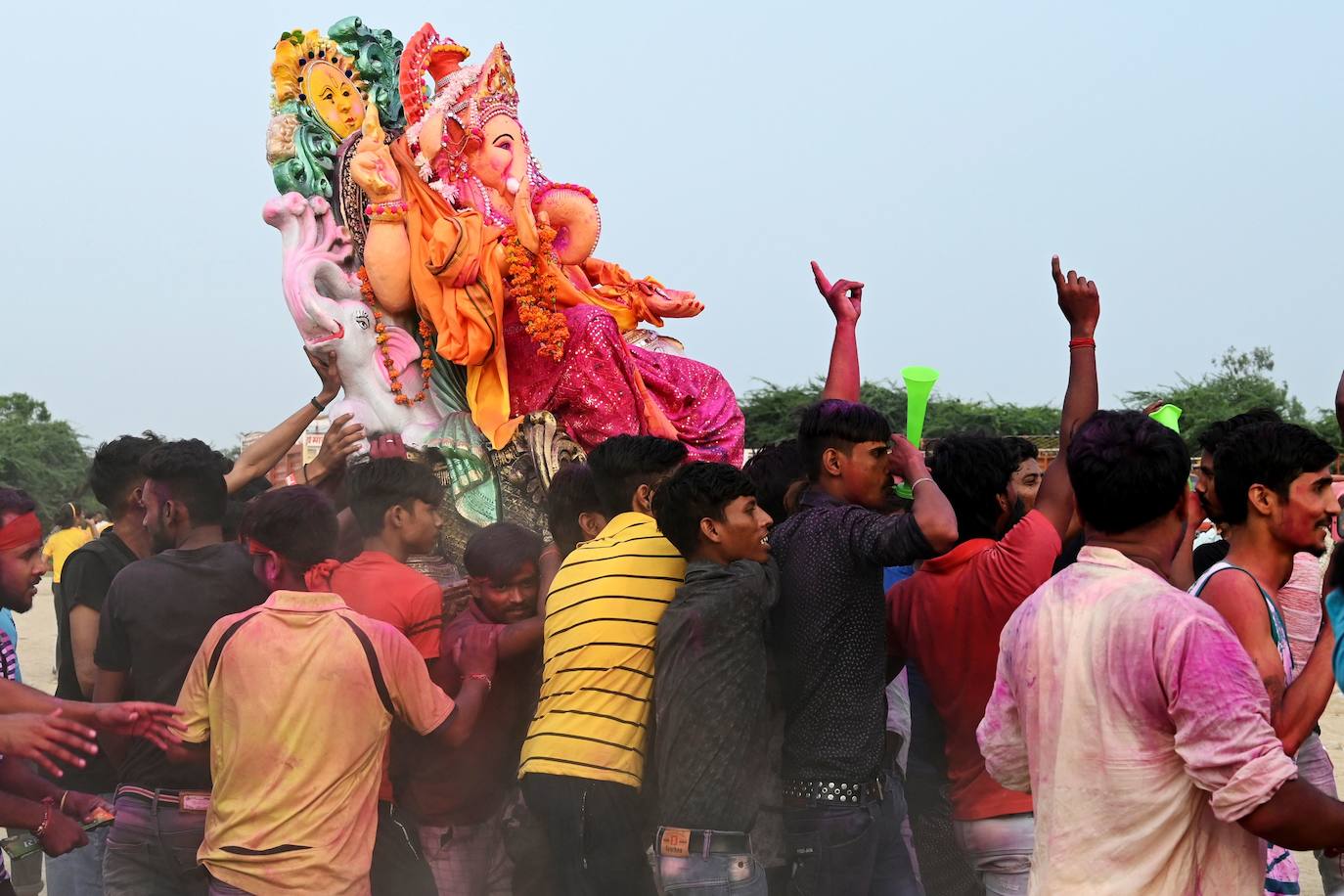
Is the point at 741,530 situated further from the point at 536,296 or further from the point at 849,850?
the point at 536,296

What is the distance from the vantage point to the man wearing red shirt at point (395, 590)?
3449 millimetres

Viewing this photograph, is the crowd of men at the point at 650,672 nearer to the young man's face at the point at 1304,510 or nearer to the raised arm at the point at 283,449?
the young man's face at the point at 1304,510

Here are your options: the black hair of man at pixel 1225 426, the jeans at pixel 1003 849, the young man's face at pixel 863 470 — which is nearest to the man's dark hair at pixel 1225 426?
the black hair of man at pixel 1225 426

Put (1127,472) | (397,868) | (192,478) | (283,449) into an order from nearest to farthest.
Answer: (1127,472) < (397,868) < (192,478) < (283,449)

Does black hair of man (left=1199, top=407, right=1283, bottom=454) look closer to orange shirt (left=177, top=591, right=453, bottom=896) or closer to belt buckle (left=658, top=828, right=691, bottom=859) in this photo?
belt buckle (left=658, top=828, right=691, bottom=859)

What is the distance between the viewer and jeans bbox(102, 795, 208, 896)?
3232 millimetres

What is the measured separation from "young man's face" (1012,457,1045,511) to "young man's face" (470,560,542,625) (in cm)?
145

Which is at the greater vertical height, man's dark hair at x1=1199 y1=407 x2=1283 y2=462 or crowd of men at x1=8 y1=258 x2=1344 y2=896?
man's dark hair at x1=1199 y1=407 x2=1283 y2=462

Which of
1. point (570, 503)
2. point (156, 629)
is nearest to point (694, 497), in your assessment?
point (570, 503)

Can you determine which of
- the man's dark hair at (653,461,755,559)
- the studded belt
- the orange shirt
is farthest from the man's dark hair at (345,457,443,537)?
the studded belt

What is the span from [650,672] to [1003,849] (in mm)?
882

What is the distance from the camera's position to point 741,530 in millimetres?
3148

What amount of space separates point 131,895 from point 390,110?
4029 mm

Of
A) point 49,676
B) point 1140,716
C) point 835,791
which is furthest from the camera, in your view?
point 49,676
